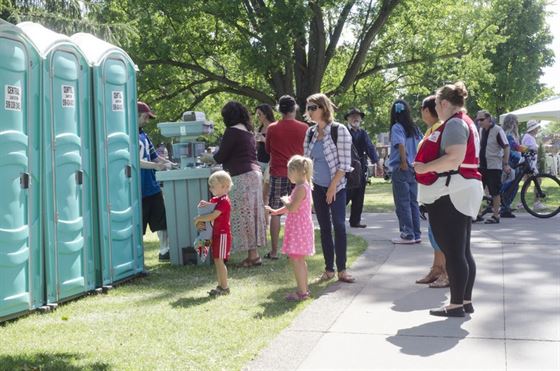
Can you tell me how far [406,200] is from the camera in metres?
8.80

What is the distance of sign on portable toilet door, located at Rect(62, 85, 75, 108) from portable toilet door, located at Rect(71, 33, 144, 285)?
1.29 ft

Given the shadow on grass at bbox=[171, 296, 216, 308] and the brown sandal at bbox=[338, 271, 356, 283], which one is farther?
the brown sandal at bbox=[338, 271, 356, 283]

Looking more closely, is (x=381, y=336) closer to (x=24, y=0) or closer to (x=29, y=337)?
(x=29, y=337)

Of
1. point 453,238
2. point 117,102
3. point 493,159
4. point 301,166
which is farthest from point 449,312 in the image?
point 493,159

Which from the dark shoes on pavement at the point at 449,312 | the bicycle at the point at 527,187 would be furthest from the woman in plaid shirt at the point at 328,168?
the bicycle at the point at 527,187

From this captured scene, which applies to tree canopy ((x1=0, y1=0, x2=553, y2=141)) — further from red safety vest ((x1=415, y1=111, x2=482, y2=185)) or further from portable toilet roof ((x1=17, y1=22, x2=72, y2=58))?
red safety vest ((x1=415, y1=111, x2=482, y2=185))

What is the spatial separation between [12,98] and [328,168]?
9.13 ft

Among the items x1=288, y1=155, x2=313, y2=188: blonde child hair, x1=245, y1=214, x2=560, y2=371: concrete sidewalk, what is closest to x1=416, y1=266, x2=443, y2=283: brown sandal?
x1=245, y1=214, x2=560, y2=371: concrete sidewalk

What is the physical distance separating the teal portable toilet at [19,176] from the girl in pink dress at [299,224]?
2.02 metres

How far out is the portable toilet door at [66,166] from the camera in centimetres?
601

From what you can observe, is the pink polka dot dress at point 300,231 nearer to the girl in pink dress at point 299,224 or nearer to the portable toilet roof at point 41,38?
the girl in pink dress at point 299,224

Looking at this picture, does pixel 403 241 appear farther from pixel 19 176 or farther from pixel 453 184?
pixel 19 176

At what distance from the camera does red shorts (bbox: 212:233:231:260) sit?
6.44 meters

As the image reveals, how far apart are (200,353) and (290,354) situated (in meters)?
0.58
